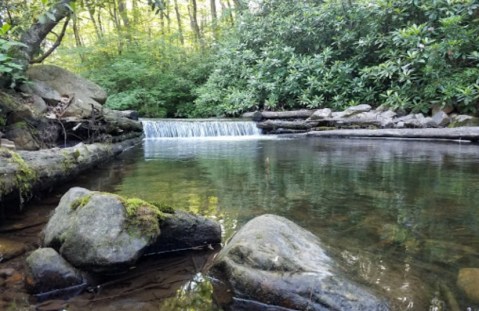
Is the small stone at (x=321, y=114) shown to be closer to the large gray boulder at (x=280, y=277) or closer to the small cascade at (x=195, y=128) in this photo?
the small cascade at (x=195, y=128)

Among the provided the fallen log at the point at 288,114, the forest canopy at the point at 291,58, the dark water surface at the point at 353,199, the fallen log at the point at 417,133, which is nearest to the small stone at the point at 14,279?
the dark water surface at the point at 353,199

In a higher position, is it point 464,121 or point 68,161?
point 68,161

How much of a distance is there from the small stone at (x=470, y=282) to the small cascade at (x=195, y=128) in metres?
11.1

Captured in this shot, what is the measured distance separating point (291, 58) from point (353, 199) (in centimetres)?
1207

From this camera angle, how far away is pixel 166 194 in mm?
4918

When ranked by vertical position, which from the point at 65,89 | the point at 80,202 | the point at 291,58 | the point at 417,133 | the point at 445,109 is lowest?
the point at 417,133

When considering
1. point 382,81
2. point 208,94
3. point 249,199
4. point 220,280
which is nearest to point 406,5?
point 382,81

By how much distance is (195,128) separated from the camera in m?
13.3

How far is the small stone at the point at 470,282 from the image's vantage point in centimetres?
233

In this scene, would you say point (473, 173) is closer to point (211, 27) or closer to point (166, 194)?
point (166, 194)

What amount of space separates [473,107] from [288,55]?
7.54m

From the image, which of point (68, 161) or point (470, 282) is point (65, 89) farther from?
point (470, 282)

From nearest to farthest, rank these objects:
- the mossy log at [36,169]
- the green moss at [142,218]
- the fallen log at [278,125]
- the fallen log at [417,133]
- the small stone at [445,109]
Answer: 1. the green moss at [142,218]
2. the mossy log at [36,169]
3. the fallen log at [417,133]
4. the small stone at [445,109]
5. the fallen log at [278,125]

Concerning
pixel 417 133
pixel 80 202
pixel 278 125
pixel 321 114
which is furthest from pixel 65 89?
pixel 417 133
